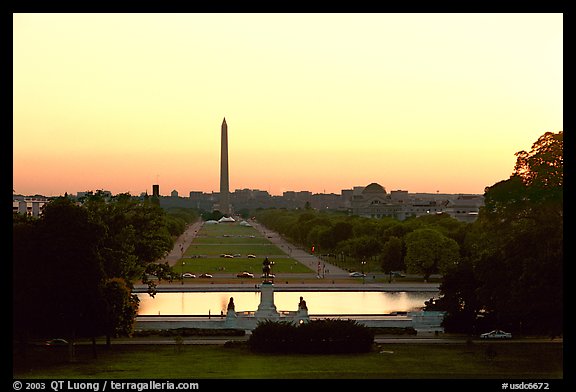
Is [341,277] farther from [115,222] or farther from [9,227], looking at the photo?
[9,227]

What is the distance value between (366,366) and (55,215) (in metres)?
13.2

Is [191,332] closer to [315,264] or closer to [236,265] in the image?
[236,265]

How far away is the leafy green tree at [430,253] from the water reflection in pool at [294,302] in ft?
31.3

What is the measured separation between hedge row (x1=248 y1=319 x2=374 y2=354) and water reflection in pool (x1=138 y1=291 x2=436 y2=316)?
1301cm

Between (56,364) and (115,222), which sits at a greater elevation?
(115,222)

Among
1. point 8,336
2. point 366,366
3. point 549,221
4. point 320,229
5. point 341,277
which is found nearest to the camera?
point 8,336

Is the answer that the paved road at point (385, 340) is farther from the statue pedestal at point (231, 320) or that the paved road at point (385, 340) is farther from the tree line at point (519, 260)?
the statue pedestal at point (231, 320)

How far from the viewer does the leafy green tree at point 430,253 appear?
74500 mm

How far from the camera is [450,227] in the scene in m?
101

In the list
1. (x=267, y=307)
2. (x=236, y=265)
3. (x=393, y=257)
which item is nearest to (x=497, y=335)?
(x=267, y=307)

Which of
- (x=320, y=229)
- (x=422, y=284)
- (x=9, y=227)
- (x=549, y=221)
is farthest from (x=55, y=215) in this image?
(x=320, y=229)

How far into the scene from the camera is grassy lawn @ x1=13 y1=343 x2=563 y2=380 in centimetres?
3094

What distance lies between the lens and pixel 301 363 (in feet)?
112

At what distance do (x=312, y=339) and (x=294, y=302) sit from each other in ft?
69.5
